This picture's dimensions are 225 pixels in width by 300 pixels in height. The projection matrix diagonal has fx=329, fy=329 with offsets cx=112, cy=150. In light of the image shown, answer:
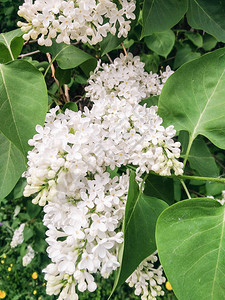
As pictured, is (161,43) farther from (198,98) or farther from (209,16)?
(198,98)

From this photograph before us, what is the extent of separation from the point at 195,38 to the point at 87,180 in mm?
1254

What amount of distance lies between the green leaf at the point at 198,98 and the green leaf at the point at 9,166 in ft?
1.38

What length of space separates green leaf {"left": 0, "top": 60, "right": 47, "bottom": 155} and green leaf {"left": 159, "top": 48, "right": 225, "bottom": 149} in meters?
0.31

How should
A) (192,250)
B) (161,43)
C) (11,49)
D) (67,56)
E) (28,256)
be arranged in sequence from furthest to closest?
(28,256)
(161,43)
(67,56)
(11,49)
(192,250)

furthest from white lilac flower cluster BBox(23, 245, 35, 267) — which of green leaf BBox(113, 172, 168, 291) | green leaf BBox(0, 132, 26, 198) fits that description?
green leaf BBox(113, 172, 168, 291)

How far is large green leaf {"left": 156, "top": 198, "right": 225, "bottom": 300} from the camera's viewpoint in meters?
0.65

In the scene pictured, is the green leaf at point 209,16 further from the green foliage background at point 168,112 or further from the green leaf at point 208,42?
the green leaf at point 208,42

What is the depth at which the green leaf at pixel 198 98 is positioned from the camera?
0.82m

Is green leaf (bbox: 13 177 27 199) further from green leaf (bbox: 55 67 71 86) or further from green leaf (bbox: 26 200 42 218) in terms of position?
green leaf (bbox: 55 67 71 86)

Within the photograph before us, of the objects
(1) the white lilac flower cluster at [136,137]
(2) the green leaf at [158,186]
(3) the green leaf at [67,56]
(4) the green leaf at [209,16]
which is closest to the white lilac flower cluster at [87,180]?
(1) the white lilac flower cluster at [136,137]

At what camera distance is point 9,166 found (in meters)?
0.94

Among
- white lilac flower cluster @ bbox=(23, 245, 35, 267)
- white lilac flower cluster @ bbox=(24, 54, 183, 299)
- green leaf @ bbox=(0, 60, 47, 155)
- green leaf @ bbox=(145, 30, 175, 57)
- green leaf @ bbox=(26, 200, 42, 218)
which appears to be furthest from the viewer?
white lilac flower cluster @ bbox=(23, 245, 35, 267)

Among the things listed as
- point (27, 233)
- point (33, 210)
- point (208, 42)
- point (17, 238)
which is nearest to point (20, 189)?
point (33, 210)

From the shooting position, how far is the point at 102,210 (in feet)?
2.19
